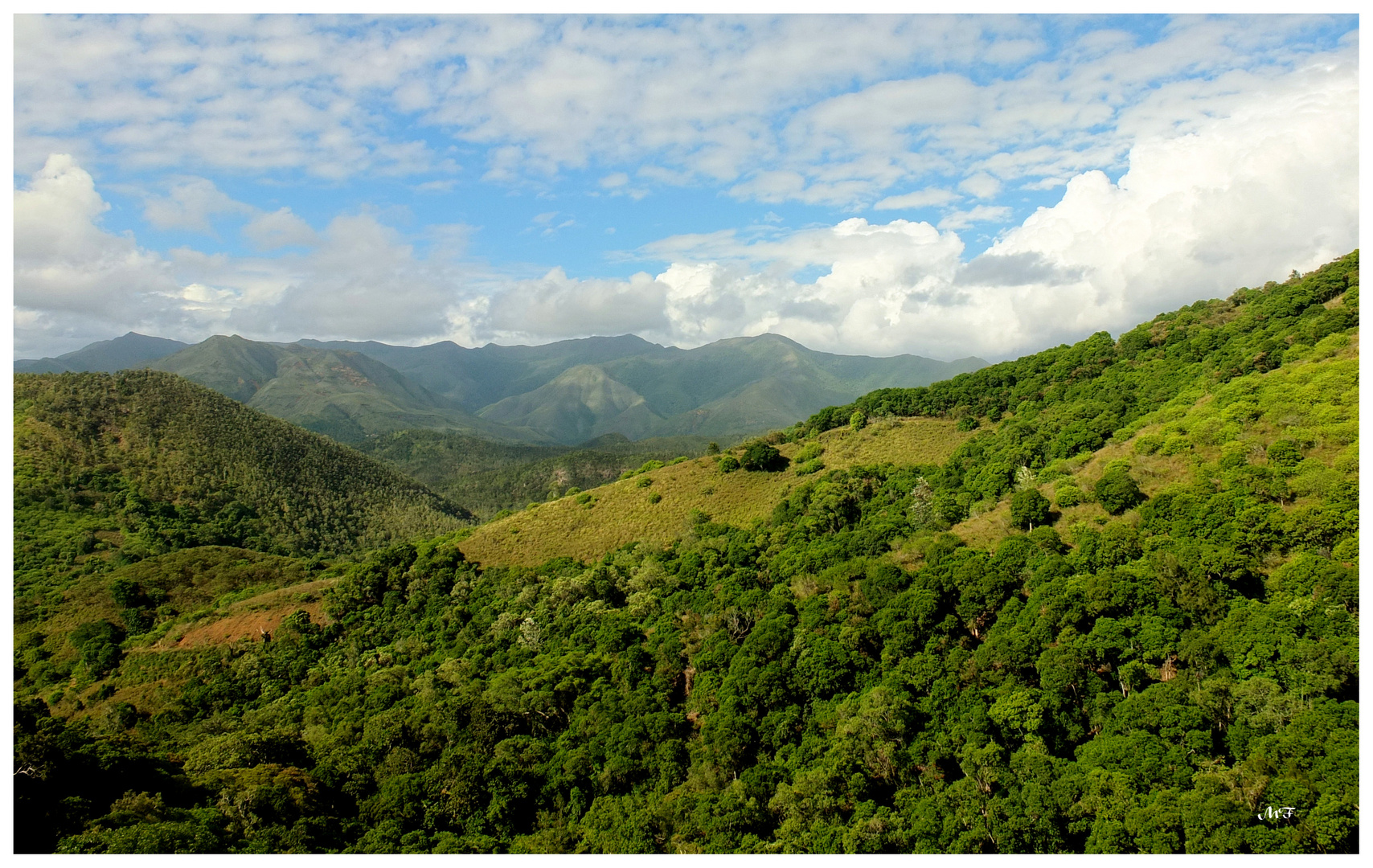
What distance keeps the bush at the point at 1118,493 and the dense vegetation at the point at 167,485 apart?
105140 millimetres

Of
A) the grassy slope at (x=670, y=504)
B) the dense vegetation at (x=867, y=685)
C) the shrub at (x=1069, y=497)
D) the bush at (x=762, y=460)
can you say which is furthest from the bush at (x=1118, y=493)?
the bush at (x=762, y=460)

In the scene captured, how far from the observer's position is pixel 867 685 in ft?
124

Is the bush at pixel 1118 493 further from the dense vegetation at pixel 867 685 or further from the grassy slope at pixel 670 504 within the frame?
the grassy slope at pixel 670 504

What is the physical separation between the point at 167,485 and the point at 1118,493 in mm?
139231

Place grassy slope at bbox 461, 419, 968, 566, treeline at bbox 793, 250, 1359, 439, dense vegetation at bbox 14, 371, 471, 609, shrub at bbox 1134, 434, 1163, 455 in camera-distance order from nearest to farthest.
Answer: shrub at bbox 1134, 434, 1163, 455, treeline at bbox 793, 250, 1359, 439, grassy slope at bbox 461, 419, 968, 566, dense vegetation at bbox 14, 371, 471, 609

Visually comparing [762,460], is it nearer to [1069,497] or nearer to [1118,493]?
[1069,497]

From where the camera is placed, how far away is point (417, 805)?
33188 mm

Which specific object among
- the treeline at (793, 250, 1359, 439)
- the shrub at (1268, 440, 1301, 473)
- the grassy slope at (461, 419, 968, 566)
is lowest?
the grassy slope at (461, 419, 968, 566)

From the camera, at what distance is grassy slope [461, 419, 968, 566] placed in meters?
66.8

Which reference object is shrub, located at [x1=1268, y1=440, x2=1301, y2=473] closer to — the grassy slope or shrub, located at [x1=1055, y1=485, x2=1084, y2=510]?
shrub, located at [x1=1055, y1=485, x2=1084, y2=510]

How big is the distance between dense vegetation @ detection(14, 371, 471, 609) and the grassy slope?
55160 millimetres

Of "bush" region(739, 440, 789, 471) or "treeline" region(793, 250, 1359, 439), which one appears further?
"bush" region(739, 440, 789, 471)

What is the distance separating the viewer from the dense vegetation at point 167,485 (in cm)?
9625

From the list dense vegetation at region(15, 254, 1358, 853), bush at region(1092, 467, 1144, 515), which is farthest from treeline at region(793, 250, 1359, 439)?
bush at region(1092, 467, 1144, 515)
